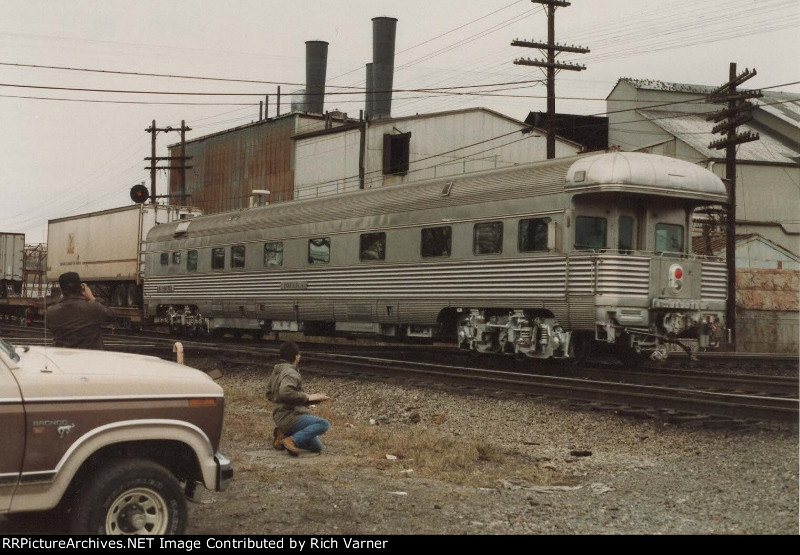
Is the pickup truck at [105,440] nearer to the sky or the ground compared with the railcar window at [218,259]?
nearer to the ground

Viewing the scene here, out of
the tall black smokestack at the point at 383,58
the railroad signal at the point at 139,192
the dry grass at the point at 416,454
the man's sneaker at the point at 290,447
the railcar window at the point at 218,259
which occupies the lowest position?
the dry grass at the point at 416,454

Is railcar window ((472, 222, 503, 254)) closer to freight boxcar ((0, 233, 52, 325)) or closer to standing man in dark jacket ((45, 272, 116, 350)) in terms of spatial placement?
standing man in dark jacket ((45, 272, 116, 350))

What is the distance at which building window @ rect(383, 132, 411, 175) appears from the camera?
132 ft

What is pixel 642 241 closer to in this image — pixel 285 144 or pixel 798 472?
pixel 798 472

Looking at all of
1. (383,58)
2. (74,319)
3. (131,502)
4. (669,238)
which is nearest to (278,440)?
(74,319)

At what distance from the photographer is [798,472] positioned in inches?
335

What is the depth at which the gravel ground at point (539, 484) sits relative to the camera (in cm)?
661

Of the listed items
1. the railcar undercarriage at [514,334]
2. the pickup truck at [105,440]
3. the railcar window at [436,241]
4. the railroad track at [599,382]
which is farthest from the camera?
the railcar window at [436,241]

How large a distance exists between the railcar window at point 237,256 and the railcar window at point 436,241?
7.81 metres

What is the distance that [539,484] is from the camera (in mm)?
8352

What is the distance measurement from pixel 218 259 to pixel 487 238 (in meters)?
11.1

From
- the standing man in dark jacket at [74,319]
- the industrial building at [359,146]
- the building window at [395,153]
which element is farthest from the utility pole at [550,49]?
the standing man in dark jacket at [74,319]

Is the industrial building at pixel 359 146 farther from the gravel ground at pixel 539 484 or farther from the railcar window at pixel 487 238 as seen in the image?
the gravel ground at pixel 539 484

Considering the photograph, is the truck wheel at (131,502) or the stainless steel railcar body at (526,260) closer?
the truck wheel at (131,502)
